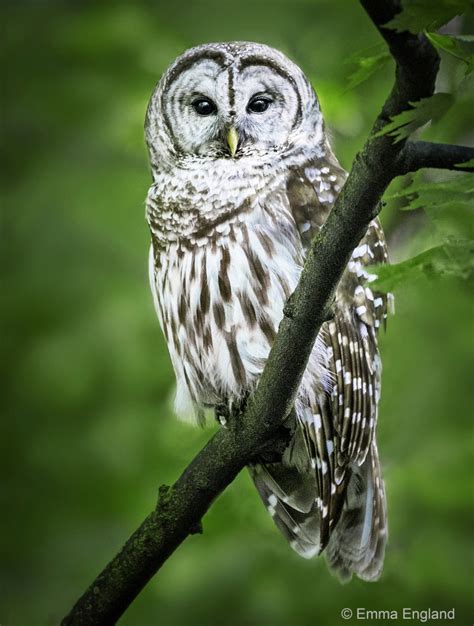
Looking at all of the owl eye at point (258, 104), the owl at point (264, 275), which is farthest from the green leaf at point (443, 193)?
the owl eye at point (258, 104)

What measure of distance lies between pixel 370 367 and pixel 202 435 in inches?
42.2

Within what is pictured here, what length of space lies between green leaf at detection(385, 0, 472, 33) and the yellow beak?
4.66ft

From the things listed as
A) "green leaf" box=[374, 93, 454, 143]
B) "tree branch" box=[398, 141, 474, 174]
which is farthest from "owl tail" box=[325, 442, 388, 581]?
"green leaf" box=[374, 93, 454, 143]

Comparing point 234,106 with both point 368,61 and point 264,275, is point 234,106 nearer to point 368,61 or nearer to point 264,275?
point 264,275

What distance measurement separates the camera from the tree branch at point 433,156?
1509 mm

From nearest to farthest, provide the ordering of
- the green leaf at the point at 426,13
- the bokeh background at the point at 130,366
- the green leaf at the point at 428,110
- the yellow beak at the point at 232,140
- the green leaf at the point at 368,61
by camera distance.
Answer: the green leaf at the point at 426,13
the green leaf at the point at 428,110
the green leaf at the point at 368,61
the yellow beak at the point at 232,140
the bokeh background at the point at 130,366

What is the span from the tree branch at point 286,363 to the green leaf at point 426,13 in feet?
0.33

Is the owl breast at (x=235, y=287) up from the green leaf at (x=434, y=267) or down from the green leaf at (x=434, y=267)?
down

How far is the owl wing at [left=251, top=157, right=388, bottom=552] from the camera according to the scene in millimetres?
2492

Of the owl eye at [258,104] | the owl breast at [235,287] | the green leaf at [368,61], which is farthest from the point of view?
the owl eye at [258,104]

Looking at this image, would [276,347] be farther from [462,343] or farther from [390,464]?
[462,343]

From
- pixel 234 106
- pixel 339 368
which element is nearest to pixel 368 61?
pixel 339 368

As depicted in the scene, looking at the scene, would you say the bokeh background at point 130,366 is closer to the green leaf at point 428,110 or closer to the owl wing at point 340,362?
the owl wing at point 340,362

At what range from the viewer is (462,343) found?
361cm
